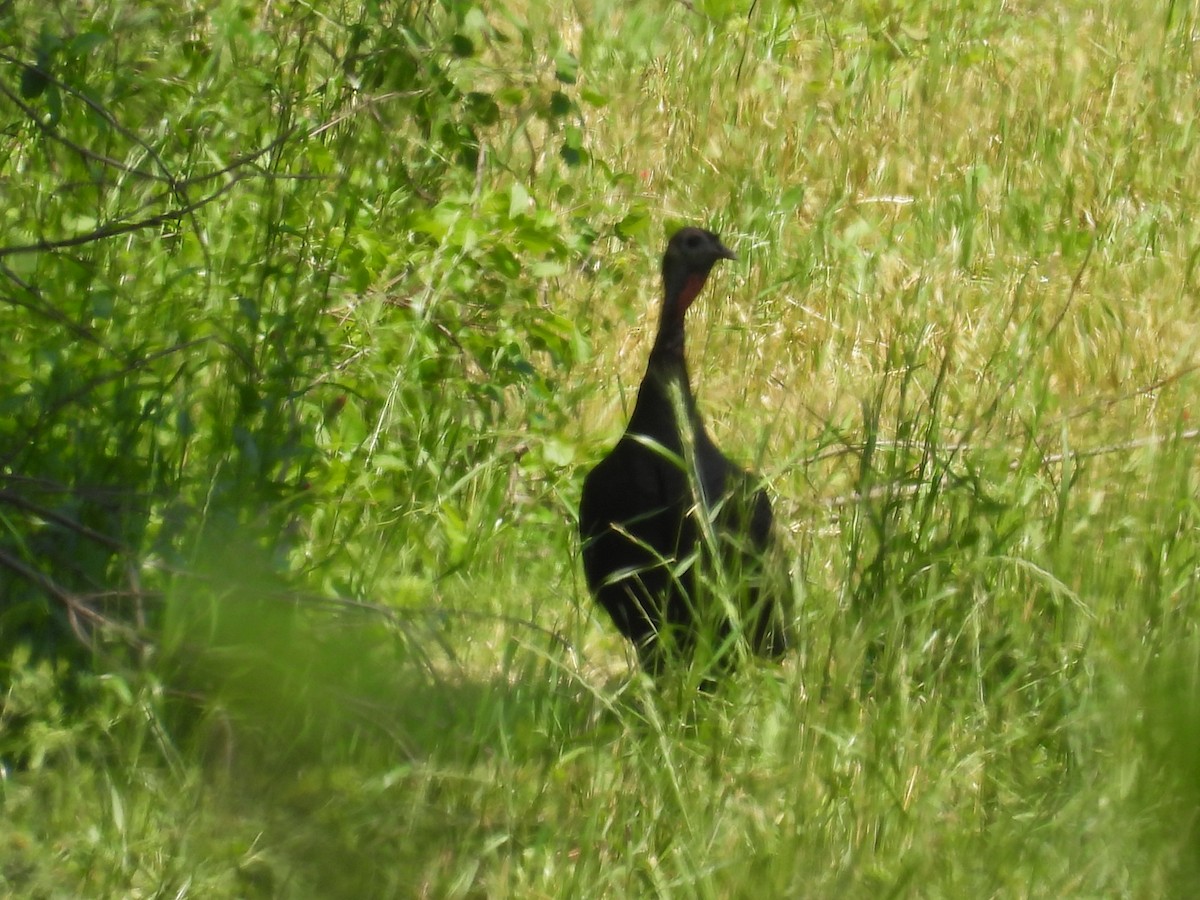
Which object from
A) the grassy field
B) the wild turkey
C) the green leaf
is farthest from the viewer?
A: the wild turkey

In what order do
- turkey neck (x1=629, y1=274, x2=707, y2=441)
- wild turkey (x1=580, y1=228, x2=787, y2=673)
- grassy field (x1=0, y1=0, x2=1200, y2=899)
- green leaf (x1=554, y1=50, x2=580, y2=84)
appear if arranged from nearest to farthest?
1. grassy field (x1=0, y1=0, x2=1200, y2=899)
2. green leaf (x1=554, y1=50, x2=580, y2=84)
3. wild turkey (x1=580, y1=228, x2=787, y2=673)
4. turkey neck (x1=629, y1=274, x2=707, y2=441)

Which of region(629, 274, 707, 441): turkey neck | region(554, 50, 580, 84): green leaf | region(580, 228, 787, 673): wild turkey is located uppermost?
region(554, 50, 580, 84): green leaf

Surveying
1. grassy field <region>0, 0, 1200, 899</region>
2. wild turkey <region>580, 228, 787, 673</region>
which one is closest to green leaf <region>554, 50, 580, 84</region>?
grassy field <region>0, 0, 1200, 899</region>

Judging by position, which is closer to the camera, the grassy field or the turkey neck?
the grassy field

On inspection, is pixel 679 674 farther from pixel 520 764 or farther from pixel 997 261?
pixel 997 261

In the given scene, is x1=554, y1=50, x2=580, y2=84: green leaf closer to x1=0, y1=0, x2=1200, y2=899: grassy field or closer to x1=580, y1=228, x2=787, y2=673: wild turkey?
x1=0, y1=0, x2=1200, y2=899: grassy field

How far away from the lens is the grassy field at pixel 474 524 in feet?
8.38

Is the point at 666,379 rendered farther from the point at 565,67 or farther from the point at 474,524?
the point at 565,67

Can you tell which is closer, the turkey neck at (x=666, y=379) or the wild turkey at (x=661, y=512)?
the wild turkey at (x=661, y=512)

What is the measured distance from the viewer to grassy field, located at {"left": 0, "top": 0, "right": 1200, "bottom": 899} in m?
2.55

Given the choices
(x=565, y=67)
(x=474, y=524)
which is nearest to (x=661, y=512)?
(x=474, y=524)

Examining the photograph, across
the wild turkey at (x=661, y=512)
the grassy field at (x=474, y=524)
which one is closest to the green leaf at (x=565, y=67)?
the grassy field at (x=474, y=524)

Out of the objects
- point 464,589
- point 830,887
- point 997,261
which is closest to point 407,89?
point 464,589

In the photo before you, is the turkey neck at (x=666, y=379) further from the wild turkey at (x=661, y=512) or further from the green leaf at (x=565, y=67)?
the green leaf at (x=565, y=67)
